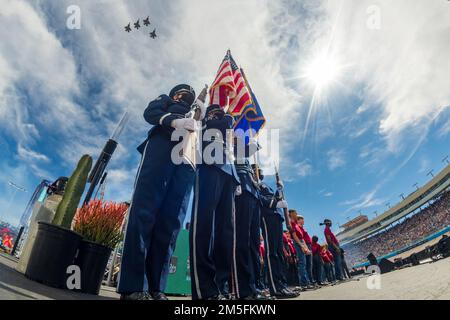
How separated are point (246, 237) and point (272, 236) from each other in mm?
1337

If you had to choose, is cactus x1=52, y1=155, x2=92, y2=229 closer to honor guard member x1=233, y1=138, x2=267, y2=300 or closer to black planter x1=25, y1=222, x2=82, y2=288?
black planter x1=25, y1=222, x2=82, y2=288

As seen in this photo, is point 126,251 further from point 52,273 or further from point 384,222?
point 384,222

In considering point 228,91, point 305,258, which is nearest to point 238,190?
point 228,91

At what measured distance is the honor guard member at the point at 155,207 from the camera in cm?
191

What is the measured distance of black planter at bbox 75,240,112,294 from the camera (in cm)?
240

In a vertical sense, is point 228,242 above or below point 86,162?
below

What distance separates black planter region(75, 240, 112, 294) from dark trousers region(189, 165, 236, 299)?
100cm

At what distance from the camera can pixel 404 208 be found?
41625 millimetres

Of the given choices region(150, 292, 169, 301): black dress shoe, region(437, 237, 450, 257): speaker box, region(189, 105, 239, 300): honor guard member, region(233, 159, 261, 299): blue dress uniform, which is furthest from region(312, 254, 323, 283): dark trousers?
region(150, 292, 169, 301): black dress shoe

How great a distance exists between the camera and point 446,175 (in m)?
33.5

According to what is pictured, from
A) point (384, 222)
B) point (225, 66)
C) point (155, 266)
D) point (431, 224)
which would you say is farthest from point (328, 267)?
point (384, 222)

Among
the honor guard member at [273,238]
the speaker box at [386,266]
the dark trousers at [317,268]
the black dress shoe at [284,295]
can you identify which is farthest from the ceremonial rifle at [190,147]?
the speaker box at [386,266]

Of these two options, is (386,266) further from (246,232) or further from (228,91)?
(246,232)
